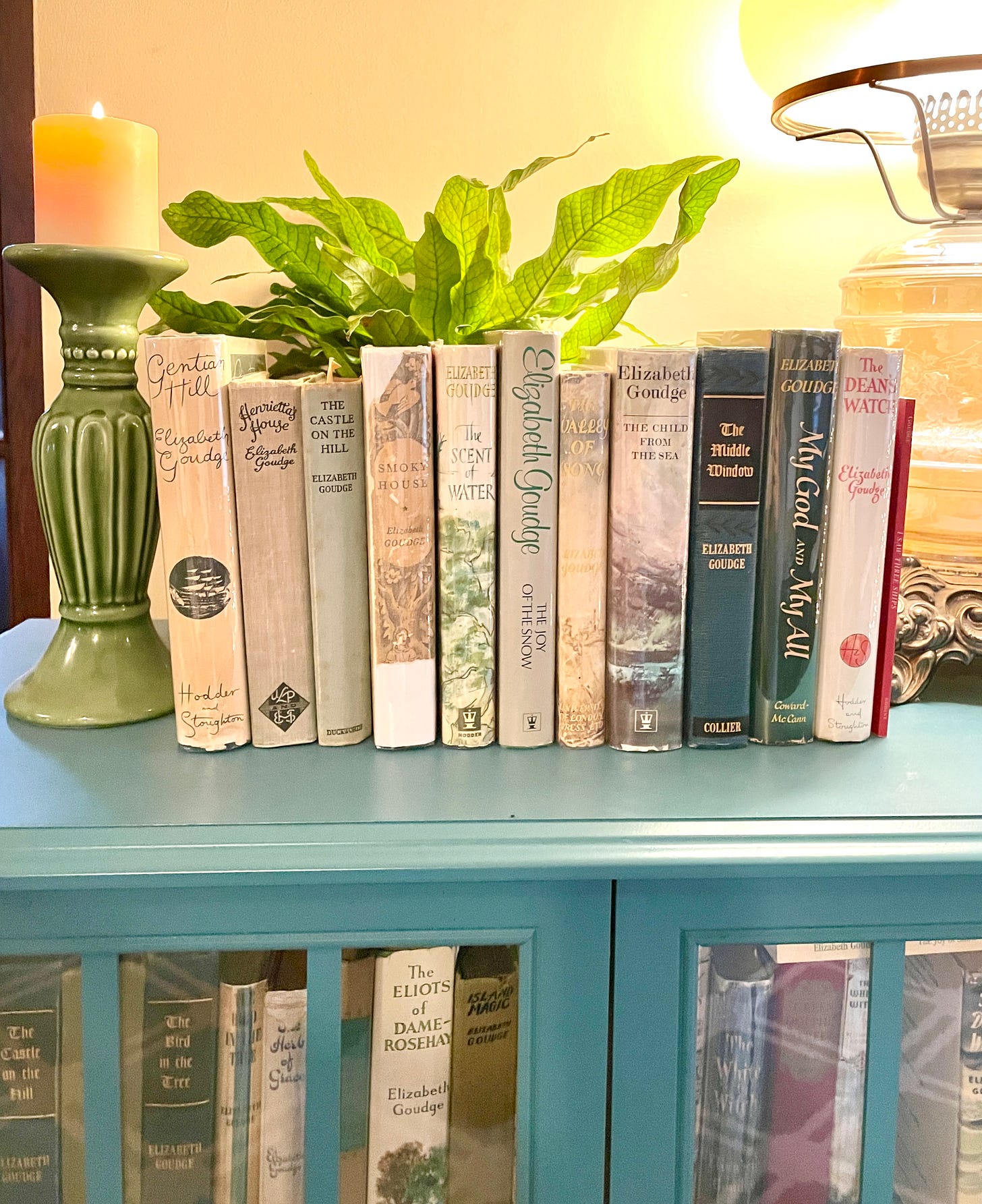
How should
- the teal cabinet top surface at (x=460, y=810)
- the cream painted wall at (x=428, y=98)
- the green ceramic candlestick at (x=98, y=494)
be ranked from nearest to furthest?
the teal cabinet top surface at (x=460, y=810)
the green ceramic candlestick at (x=98, y=494)
the cream painted wall at (x=428, y=98)

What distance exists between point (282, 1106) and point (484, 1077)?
12 cm

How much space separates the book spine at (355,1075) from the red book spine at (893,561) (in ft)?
1.24

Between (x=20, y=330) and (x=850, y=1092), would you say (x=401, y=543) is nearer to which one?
(x=850, y=1092)

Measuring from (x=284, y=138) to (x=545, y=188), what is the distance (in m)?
0.24

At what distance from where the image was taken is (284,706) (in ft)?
2.18

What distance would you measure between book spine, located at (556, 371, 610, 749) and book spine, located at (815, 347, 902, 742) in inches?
5.8

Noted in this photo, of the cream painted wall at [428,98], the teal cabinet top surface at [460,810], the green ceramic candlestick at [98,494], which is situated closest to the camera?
the teal cabinet top surface at [460,810]

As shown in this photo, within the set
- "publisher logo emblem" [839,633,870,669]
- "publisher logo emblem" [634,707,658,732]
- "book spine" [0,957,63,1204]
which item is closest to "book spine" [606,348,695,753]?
"publisher logo emblem" [634,707,658,732]

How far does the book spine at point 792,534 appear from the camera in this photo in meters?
0.64

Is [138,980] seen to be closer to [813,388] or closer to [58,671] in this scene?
[58,671]

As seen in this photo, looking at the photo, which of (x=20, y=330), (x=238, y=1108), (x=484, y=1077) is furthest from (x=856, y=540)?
(x=20, y=330)

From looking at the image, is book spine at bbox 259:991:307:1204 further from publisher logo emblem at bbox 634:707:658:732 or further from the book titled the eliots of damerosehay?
publisher logo emblem at bbox 634:707:658:732

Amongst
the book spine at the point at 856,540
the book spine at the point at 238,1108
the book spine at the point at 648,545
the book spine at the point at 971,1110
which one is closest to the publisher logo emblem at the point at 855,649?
the book spine at the point at 856,540

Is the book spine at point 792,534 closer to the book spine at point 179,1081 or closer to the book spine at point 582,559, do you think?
the book spine at point 582,559
